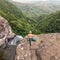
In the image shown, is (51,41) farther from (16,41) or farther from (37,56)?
(16,41)

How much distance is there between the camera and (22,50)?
16.5m

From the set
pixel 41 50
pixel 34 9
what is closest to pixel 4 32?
pixel 41 50

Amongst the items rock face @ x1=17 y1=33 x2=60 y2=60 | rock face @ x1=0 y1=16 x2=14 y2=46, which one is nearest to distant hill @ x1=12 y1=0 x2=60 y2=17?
rock face @ x1=0 y1=16 x2=14 y2=46

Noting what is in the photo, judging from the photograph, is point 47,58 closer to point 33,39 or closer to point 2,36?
point 33,39

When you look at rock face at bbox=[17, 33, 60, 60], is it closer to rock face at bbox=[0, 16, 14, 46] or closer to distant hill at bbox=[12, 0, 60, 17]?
rock face at bbox=[0, 16, 14, 46]

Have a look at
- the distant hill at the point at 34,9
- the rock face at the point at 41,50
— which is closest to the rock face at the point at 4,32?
the rock face at the point at 41,50

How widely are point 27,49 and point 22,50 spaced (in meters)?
0.39

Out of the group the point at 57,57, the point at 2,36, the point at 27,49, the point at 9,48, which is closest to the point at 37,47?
the point at 27,49

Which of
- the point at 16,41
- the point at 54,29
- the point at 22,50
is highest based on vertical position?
the point at 22,50

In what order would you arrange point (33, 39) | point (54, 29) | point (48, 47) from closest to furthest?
point (48, 47) < point (33, 39) < point (54, 29)

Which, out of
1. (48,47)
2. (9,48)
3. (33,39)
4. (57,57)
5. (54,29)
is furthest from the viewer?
(54,29)

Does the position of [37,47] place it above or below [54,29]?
above

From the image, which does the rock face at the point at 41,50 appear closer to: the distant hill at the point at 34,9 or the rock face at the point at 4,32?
the rock face at the point at 4,32

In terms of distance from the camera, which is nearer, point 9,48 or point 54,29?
point 9,48
